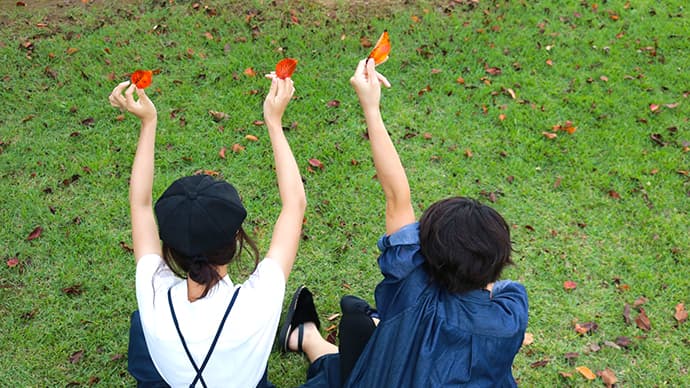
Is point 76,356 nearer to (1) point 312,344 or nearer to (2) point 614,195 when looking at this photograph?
(1) point 312,344

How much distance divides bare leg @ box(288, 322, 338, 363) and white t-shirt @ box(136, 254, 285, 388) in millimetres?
1266

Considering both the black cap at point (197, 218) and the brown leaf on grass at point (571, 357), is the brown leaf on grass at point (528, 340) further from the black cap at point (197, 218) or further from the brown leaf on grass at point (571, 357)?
the black cap at point (197, 218)

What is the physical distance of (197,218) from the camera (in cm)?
195

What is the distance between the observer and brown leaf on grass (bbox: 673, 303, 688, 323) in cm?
378

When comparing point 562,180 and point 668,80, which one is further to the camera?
point 668,80

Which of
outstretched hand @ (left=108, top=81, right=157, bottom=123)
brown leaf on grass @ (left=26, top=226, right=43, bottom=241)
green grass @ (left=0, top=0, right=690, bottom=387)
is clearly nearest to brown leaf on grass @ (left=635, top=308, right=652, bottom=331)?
green grass @ (left=0, top=0, right=690, bottom=387)

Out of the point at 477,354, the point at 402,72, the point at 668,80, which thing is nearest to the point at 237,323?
the point at 477,354

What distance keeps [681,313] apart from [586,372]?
2.77 feet

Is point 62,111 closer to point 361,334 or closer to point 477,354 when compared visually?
point 361,334

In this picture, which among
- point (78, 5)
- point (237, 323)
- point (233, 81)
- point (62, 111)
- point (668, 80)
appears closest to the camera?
point (237, 323)

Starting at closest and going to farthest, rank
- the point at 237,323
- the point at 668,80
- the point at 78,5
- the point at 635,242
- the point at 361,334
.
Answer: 1. the point at 237,323
2. the point at 361,334
3. the point at 635,242
4. the point at 668,80
5. the point at 78,5

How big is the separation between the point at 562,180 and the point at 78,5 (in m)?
5.06

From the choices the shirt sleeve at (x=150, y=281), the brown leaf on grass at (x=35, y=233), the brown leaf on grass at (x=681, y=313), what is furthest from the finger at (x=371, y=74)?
the brown leaf on grass at (x=35, y=233)

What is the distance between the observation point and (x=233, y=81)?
5.41 m
